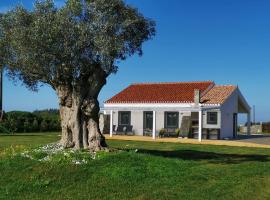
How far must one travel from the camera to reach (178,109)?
38.4 m

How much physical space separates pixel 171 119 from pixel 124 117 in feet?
13.8

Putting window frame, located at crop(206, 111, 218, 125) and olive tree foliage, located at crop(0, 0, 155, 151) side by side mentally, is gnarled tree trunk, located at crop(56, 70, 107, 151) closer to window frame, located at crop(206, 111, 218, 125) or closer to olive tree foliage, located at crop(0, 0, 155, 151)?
olive tree foliage, located at crop(0, 0, 155, 151)

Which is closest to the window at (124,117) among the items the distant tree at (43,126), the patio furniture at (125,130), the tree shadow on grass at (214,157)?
the patio furniture at (125,130)

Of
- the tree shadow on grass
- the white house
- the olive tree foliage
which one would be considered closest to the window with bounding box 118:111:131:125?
the white house

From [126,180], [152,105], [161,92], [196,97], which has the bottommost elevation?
[126,180]

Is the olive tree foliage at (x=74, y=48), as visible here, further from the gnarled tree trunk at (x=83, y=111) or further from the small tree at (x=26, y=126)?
the small tree at (x=26, y=126)

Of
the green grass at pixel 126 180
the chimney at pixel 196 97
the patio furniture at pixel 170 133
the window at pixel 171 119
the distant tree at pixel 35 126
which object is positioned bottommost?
the green grass at pixel 126 180

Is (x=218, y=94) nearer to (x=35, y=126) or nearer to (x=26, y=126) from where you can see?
(x=35, y=126)

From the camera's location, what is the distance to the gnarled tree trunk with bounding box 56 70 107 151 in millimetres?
17016

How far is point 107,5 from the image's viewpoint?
1597cm

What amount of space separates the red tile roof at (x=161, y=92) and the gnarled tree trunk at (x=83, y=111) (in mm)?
21545

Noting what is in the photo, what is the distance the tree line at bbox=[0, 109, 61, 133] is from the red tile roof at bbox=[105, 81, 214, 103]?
25.0ft

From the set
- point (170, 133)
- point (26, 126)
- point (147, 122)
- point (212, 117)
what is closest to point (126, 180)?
point (212, 117)

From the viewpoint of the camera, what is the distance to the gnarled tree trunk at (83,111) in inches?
670
